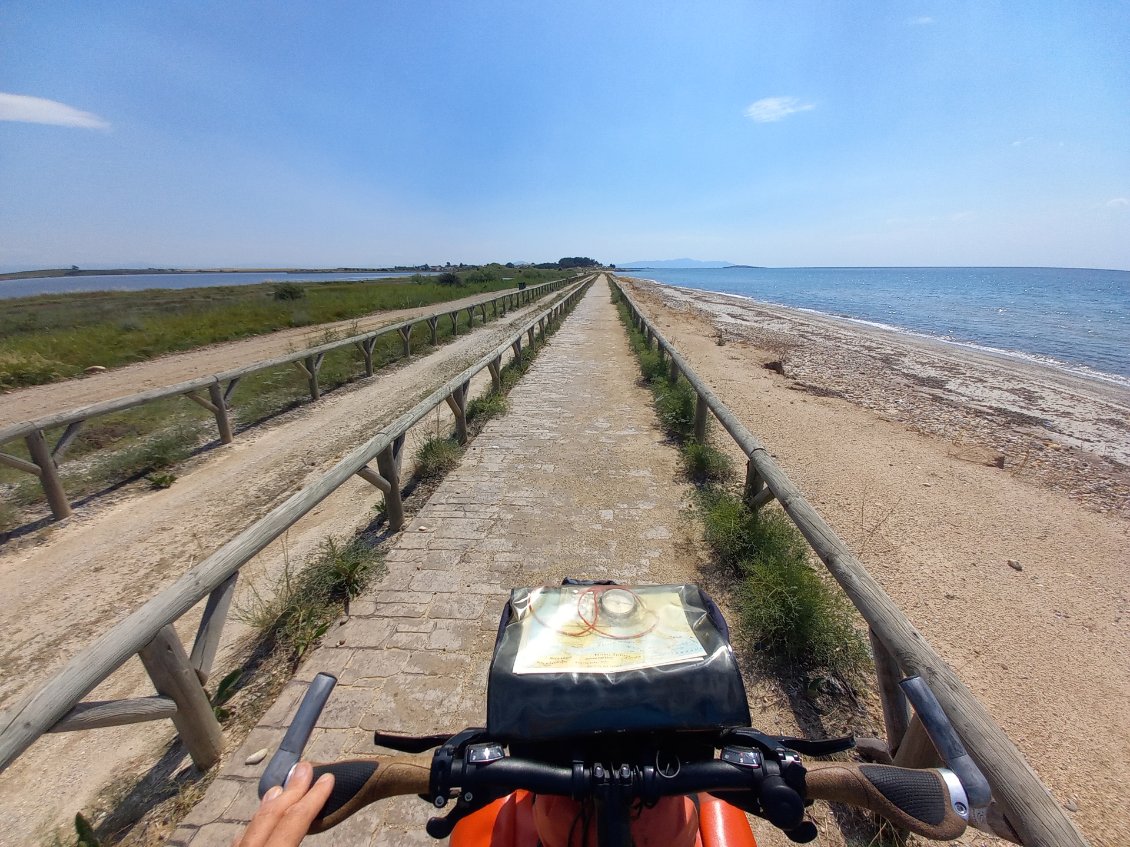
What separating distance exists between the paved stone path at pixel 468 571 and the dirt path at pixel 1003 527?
1942mm

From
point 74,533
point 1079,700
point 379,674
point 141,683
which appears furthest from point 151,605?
point 1079,700

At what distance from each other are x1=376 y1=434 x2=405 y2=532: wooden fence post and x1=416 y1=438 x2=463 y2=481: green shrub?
1088 mm

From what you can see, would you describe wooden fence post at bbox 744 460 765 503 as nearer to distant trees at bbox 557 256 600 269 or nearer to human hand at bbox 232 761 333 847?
human hand at bbox 232 761 333 847

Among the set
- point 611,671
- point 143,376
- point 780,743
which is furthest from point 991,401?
point 143,376

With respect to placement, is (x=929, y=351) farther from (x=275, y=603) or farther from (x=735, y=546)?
(x=275, y=603)

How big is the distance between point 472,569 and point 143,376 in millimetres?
11673

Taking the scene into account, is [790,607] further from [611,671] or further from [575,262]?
[575,262]

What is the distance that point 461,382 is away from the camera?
5.99 m

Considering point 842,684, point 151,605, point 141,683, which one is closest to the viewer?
point 151,605

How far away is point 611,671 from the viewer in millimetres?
1070

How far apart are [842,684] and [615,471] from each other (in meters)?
3.09

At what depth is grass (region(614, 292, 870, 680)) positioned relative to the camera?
9.18 feet

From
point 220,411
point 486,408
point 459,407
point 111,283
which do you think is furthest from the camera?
point 111,283

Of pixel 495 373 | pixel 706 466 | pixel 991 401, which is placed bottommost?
pixel 991 401
